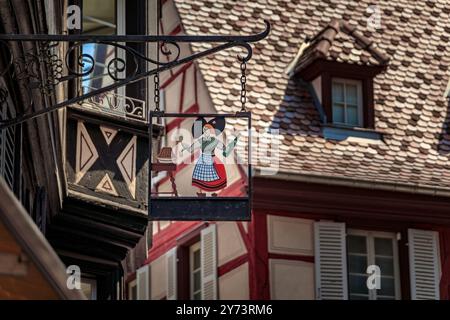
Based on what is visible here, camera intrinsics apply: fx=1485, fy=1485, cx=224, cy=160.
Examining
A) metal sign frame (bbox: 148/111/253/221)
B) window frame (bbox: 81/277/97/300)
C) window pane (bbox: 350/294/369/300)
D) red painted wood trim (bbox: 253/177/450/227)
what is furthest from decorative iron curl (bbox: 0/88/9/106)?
window pane (bbox: 350/294/369/300)

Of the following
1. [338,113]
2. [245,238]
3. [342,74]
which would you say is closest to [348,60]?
[342,74]

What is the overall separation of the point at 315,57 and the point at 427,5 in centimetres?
304

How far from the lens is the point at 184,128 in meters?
18.7

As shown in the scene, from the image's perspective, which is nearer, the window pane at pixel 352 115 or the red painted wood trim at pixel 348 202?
the red painted wood trim at pixel 348 202

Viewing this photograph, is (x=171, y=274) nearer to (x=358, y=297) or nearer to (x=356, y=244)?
(x=356, y=244)

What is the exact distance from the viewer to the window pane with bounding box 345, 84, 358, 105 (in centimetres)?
1911

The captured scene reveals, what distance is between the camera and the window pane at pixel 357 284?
701 inches

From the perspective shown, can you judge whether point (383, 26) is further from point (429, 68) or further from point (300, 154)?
point (300, 154)

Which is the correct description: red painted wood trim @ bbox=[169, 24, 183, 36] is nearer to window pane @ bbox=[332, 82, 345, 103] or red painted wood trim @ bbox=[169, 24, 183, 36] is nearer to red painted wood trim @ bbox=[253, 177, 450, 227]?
window pane @ bbox=[332, 82, 345, 103]

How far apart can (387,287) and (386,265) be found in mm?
300

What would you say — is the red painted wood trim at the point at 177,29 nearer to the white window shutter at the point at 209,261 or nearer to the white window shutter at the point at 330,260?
the white window shutter at the point at 209,261

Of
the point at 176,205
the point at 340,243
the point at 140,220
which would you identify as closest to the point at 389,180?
the point at 340,243

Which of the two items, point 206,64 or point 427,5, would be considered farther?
point 427,5

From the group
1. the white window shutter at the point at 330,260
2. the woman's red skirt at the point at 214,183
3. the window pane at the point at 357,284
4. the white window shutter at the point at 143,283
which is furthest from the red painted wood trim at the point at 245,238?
the woman's red skirt at the point at 214,183
